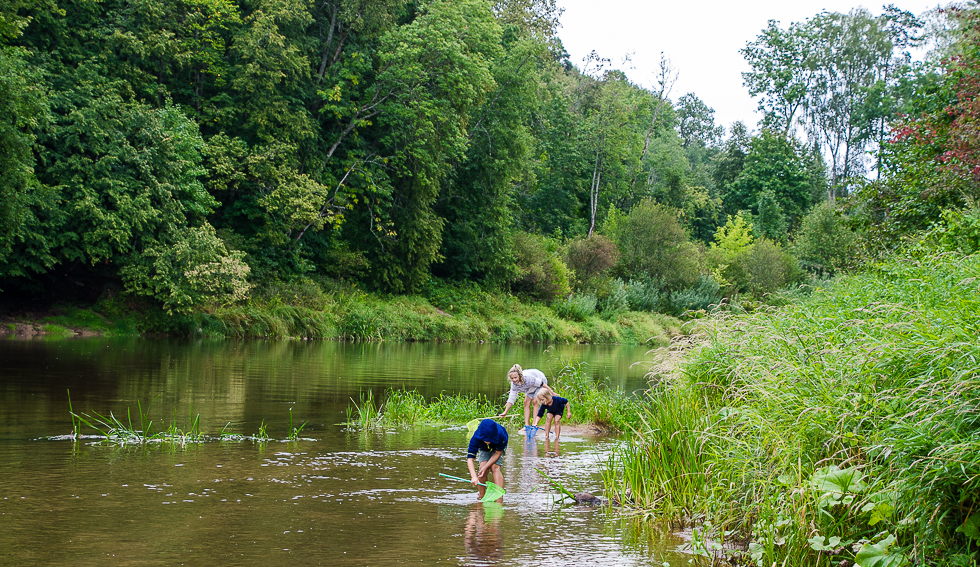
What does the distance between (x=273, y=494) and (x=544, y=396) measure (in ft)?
18.7

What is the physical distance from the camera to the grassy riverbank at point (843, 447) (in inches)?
196

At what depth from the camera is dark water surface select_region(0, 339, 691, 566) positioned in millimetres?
6613

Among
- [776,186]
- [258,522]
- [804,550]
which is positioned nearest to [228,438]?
[258,522]

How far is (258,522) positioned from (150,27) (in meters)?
32.4

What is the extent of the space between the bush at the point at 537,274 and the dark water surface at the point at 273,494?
35297mm

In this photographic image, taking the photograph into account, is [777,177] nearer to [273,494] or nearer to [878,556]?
[273,494]

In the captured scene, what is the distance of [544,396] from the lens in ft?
43.4

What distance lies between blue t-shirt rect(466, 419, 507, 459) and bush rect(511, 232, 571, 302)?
42197 millimetres

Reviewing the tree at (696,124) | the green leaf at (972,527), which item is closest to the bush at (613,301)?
the green leaf at (972,527)

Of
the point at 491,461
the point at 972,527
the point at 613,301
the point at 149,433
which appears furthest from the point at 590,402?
the point at 613,301

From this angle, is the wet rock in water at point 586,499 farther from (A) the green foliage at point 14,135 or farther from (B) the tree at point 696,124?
(B) the tree at point 696,124

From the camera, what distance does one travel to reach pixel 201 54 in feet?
122

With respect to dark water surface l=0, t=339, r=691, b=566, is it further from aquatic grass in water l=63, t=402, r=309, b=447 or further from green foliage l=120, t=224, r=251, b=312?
green foliage l=120, t=224, r=251, b=312

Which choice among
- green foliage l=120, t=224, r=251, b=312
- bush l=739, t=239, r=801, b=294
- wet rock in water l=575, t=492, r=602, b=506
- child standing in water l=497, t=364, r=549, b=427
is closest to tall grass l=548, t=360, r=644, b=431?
child standing in water l=497, t=364, r=549, b=427
